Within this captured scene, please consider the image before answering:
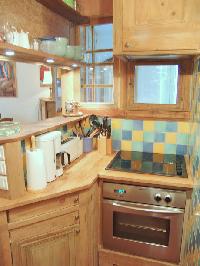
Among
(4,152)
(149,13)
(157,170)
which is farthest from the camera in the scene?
(157,170)

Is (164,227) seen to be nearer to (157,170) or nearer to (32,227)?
(157,170)

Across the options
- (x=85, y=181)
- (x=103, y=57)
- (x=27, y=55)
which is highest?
(x=103, y=57)

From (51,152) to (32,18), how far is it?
965 millimetres

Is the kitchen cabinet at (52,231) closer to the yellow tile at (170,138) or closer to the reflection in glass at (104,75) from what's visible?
the yellow tile at (170,138)

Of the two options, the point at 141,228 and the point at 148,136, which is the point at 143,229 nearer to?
the point at 141,228

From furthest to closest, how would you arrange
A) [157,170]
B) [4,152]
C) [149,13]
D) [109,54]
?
1. [109,54]
2. [157,170]
3. [149,13]
4. [4,152]

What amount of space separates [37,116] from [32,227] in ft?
2.68

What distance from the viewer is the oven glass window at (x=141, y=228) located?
167 cm

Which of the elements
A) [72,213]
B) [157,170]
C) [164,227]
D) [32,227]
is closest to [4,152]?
[32,227]

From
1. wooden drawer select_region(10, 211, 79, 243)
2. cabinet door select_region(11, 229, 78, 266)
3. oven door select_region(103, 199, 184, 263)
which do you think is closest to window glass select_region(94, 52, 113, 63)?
oven door select_region(103, 199, 184, 263)

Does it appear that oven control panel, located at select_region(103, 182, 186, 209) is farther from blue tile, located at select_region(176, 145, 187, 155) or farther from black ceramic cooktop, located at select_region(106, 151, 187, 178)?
blue tile, located at select_region(176, 145, 187, 155)

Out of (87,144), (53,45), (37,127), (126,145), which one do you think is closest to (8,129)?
(37,127)

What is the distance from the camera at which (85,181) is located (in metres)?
1.56

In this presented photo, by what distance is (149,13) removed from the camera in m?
1.58
